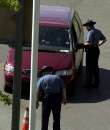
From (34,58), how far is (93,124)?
16.5ft

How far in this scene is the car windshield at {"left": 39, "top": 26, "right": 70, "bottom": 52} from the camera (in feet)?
54.3

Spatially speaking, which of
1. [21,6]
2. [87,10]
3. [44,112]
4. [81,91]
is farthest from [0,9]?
[87,10]

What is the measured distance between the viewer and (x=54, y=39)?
16.8 m

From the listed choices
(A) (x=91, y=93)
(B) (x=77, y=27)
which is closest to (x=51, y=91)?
(A) (x=91, y=93)

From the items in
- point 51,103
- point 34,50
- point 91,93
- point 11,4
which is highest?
point 11,4

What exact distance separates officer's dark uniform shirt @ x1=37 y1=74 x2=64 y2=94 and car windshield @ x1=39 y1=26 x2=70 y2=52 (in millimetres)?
3835

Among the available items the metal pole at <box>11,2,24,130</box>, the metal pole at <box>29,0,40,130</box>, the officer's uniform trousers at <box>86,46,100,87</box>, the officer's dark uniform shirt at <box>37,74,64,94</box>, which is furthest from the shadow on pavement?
the metal pole at <box>11,2,24,130</box>

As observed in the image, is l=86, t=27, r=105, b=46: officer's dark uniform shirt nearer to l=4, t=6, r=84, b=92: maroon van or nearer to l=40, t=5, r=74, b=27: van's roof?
l=4, t=6, r=84, b=92: maroon van

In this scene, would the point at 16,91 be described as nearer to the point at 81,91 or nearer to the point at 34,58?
the point at 34,58

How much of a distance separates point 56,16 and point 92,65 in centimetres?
158

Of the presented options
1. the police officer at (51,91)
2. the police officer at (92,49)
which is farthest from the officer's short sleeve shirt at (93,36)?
the police officer at (51,91)

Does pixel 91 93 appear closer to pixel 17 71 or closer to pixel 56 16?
pixel 56 16

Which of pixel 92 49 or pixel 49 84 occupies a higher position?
pixel 92 49

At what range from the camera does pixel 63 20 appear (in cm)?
1727
